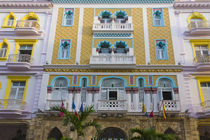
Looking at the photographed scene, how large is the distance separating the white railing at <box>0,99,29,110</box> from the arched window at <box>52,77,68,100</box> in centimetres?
238

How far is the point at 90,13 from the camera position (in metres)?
20.1

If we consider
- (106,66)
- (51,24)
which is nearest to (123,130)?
(106,66)

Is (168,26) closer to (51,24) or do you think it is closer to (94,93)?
(94,93)

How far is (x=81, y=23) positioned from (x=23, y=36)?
5427mm

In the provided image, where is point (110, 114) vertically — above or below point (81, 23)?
below

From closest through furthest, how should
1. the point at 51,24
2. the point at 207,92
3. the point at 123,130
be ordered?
1. the point at 123,130
2. the point at 207,92
3. the point at 51,24

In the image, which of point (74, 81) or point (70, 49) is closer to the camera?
point (74, 81)

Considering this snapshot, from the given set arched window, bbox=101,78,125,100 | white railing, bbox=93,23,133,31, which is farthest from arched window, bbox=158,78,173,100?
white railing, bbox=93,23,133,31

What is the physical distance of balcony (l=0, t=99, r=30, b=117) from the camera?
52.1ft

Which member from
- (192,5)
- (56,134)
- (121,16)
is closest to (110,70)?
(121,16)

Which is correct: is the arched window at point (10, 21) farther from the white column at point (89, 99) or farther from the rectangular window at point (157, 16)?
the rectangular window at point (157, 16)

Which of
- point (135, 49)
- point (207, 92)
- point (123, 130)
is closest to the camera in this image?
point (123, 130)

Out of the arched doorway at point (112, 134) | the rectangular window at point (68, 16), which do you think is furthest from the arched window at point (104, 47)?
the arched doorway at point (112, 134)

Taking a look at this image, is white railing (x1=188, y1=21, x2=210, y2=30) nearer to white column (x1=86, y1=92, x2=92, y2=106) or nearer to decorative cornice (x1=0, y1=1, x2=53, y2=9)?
white column (x1=86, y1=92, x2=92, y2=106)
